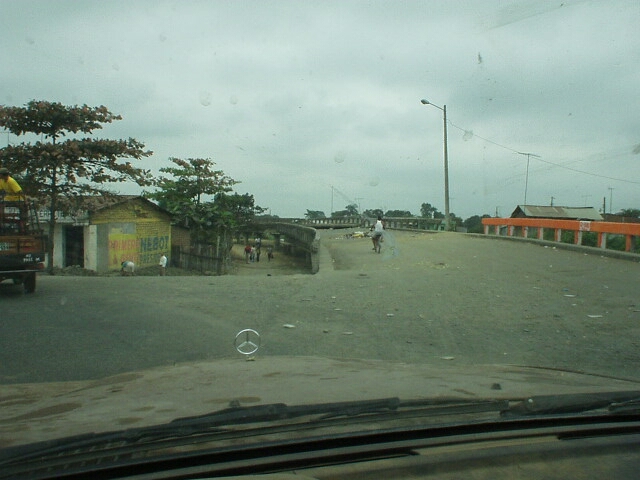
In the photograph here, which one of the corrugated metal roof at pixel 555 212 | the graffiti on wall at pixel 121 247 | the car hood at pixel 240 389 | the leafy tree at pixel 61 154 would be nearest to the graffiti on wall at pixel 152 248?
the graffiti on wall at pixel 121 247

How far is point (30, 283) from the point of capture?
36.7 feet

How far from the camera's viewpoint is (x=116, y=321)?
27.4ft

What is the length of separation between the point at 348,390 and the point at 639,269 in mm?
11861

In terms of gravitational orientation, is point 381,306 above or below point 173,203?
below

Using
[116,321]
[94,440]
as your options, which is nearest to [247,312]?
[116,321]

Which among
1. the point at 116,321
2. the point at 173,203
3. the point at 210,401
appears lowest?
the point at 116,321

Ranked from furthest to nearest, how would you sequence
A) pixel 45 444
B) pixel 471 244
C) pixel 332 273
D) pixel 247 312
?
pixel 471 244 → pixel 332 273 → pixel 247 312 → pixel 45 444

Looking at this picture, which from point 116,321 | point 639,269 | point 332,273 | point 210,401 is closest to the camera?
point 210,401

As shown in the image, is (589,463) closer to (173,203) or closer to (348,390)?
(348,390)

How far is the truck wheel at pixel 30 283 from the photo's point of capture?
11109 mm

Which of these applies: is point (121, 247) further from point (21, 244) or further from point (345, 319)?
point (345, 319)

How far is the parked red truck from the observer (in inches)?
419

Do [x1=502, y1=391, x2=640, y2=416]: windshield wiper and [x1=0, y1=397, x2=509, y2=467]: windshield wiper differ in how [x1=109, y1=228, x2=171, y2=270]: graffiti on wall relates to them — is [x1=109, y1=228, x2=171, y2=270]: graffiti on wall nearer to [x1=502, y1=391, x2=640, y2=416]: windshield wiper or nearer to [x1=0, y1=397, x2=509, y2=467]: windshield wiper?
[x1=0, y1=397, x2=509, y2=467]: windshield wiper

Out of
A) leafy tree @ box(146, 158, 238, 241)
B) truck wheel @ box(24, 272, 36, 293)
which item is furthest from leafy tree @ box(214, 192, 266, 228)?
truck wheel @ box(24, 272, 36, 293)
